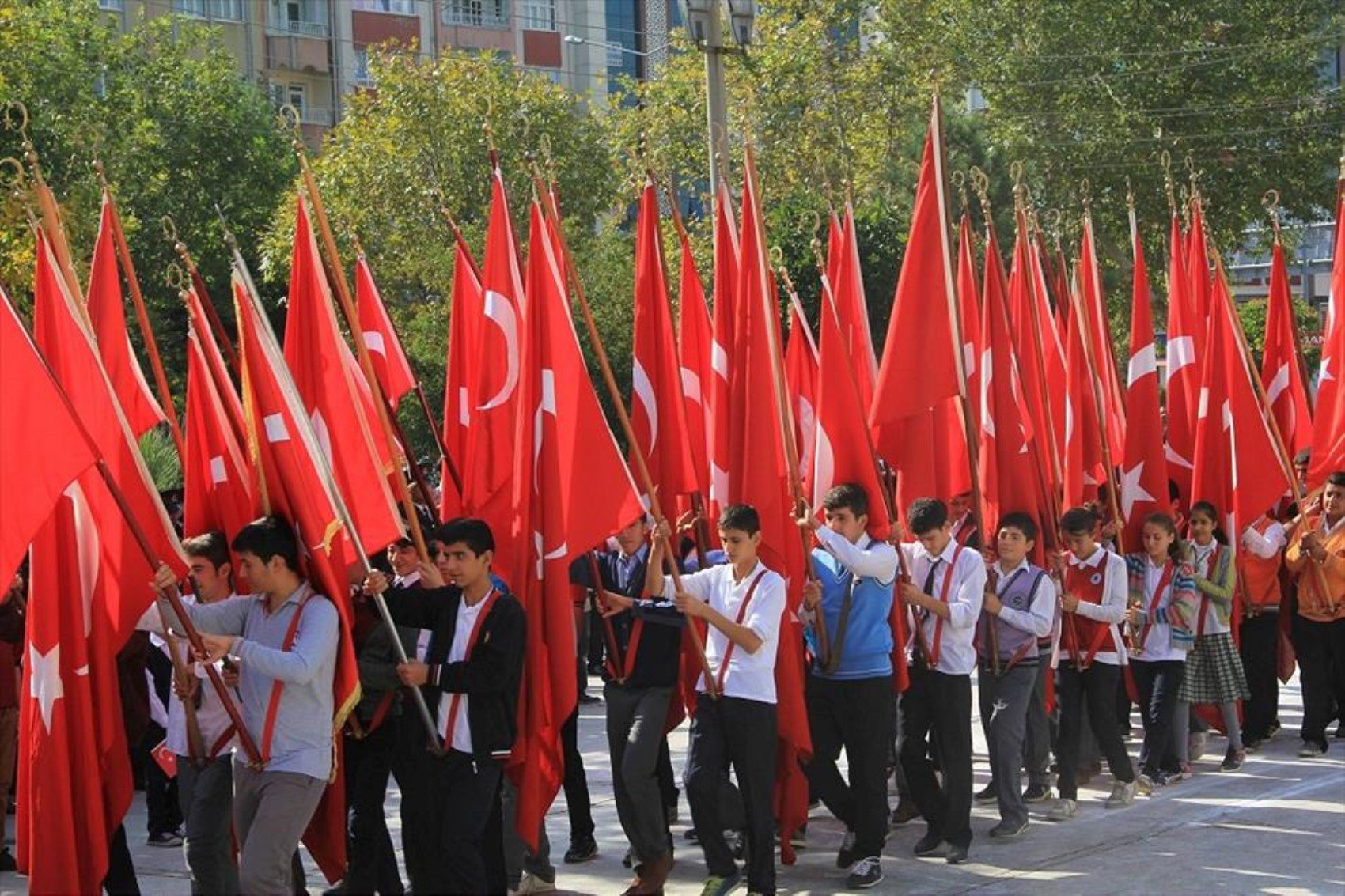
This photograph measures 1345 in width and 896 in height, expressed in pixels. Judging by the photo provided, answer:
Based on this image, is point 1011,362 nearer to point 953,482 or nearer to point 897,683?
point 953,482

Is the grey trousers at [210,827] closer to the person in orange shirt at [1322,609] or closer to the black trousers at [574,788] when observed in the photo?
the black trousers at [574,788]

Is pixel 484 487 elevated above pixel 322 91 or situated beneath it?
situated beneath

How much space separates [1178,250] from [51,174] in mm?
11416

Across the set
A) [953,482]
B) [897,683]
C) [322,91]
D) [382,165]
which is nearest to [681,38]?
[382,165]

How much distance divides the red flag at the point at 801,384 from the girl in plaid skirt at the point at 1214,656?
2296mm

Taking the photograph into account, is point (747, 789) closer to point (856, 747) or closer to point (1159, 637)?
point (856, 747)

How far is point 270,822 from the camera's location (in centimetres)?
681

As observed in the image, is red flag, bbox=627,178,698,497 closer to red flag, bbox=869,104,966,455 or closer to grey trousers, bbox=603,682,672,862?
red flag, bbox=869,104,966,455

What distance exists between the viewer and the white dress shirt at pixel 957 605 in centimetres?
930

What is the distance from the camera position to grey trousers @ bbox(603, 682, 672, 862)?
8422 mm

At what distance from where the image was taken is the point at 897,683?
9.51m

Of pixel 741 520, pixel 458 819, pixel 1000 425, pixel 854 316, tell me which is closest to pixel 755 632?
pixel 741 520

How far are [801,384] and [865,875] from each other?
4106 mm

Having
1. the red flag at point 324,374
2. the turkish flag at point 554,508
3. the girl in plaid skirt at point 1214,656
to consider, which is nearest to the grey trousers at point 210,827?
the turkish flag at point 554,508
